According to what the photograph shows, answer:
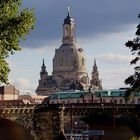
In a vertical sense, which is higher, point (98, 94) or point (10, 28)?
point (98, 94)

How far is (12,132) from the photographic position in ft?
295

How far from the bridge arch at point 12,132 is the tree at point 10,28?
3909 centimetres

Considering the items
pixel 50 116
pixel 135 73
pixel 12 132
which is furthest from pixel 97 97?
pixel 135 73

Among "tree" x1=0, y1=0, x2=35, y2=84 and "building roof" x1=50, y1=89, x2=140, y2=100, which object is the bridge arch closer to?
"tree" x1=0, y1=0, x2=35, y2=84

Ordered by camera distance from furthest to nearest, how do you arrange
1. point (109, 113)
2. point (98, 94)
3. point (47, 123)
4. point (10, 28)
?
point (98, 94), point (109, 113), point (47, 123), point (10, 28)

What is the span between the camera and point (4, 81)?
44.4 metres

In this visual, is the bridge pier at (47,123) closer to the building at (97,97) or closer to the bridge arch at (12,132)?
the bridge arch at (12,132)

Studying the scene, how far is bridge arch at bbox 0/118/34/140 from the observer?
8425 cm

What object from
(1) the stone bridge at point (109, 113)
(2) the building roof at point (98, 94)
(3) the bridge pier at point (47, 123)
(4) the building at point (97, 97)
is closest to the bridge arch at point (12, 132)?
(3) the bridge pier at point (47, 123)

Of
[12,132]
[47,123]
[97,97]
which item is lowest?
[12,132]

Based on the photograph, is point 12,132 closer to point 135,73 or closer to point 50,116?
point 50,116

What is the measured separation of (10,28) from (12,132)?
47862mm

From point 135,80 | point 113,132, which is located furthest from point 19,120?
point 135,80

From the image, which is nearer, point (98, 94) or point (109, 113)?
point (109, 113)
